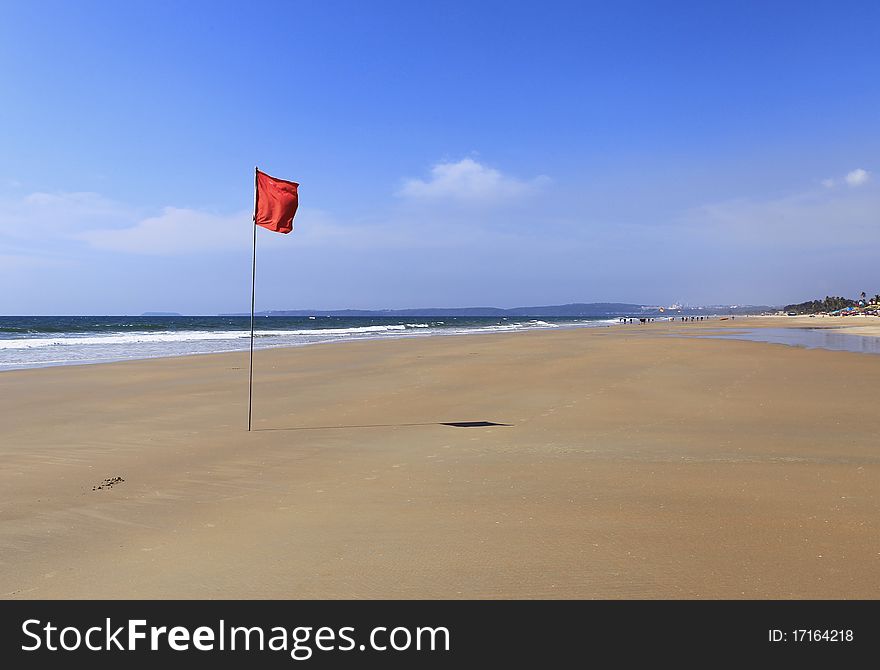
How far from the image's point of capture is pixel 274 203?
10.3 meters

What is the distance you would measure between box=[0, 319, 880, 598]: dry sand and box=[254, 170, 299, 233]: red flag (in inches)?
142

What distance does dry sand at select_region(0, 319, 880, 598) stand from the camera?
420cm

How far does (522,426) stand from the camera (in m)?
10.2

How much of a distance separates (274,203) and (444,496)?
649 centimetres

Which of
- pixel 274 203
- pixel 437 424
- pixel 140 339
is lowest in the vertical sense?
pixel 140 339

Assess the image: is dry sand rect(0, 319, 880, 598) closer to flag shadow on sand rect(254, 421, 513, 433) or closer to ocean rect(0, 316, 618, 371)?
flag shadow on sand rect(254, 421, 513, 433)

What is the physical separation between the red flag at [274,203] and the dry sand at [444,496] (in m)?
3.61

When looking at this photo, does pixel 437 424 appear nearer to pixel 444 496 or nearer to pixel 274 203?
pixel 444 496

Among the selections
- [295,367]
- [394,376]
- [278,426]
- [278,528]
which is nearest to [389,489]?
[278,528]
